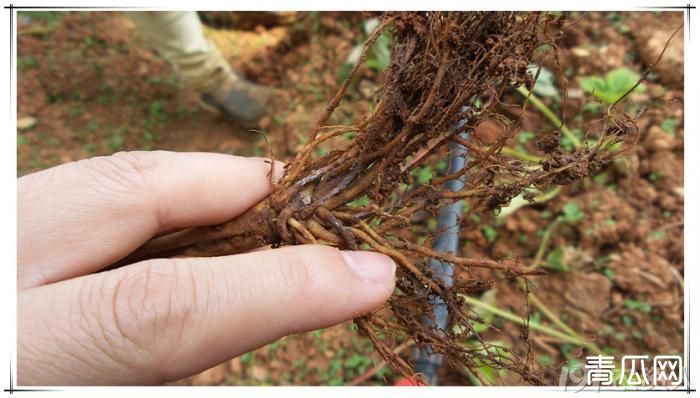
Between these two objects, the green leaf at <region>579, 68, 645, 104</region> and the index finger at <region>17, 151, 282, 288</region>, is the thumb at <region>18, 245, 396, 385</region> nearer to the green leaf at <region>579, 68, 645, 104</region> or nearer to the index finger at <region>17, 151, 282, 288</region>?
the index finger at <region>17, 151, 282, 288</region>

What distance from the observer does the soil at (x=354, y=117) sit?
1.83 metres

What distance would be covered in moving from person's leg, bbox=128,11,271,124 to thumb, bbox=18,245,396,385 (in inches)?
67.7

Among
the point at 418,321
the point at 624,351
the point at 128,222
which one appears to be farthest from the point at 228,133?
the point at 624,351

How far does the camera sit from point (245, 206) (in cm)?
122

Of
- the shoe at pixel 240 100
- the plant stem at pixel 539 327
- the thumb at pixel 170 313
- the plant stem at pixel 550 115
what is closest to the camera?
the thumb at pixel 170 313

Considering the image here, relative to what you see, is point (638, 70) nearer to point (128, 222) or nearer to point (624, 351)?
point (624, 351)

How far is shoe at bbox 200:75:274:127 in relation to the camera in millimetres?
2596

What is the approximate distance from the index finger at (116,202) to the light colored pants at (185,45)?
1.35m

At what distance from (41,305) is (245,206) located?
1.59 ft

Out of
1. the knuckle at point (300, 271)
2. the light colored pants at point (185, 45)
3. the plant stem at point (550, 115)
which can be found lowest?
the knuckle at point (300, 271)

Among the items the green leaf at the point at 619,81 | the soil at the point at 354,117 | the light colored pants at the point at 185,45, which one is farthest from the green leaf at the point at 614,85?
the light colored pants at the point at 185,45

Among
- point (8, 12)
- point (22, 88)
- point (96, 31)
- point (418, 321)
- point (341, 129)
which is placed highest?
point (96, 31)

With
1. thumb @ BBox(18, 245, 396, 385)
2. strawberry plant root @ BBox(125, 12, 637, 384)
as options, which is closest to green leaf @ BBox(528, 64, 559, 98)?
strawberry plant root @ BBox(125, 12, 637, 384)

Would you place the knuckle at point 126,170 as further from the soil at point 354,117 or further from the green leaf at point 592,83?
the green leaf at point 592,83
